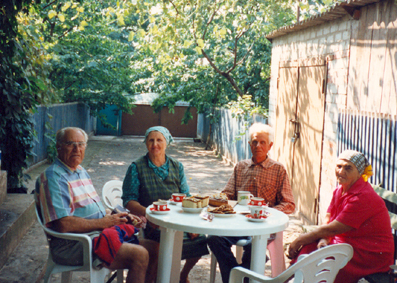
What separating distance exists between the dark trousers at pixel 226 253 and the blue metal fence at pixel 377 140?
1.29 meters

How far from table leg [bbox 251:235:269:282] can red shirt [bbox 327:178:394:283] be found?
1.89 ft

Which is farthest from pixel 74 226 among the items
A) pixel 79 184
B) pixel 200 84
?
pixel 200 84

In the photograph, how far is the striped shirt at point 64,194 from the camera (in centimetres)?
314

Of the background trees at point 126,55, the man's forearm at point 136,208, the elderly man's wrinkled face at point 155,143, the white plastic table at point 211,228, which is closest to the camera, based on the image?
the white plastic table at point 211,228

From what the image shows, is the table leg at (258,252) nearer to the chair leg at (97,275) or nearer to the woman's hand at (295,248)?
the woman's hand at (295,248)

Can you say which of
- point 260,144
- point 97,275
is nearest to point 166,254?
point 97,275

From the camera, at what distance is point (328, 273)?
9.27 ft

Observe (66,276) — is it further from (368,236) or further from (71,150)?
(368,236)

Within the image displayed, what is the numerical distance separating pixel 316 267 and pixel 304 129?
15.3 ft

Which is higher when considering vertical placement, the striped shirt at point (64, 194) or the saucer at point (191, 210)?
the striped shirt at point (64, 194)

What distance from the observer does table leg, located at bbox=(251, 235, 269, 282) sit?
3.23 meters

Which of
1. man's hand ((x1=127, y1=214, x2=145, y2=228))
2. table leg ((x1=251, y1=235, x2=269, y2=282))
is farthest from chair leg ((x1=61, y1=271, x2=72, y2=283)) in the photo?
table leg ((x1=251, y1=235, x2=269, y2=282))

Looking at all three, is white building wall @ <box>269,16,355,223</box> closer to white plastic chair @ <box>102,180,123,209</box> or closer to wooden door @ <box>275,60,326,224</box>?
wooden door @ <box>275,60,326,224</box>

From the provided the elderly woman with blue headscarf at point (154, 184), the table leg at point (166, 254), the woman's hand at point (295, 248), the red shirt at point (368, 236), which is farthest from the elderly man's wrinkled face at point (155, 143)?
the red shirt at point (368, 236)
